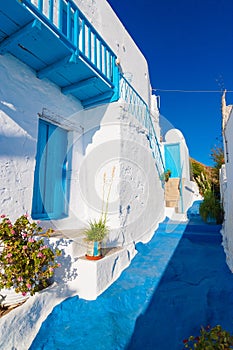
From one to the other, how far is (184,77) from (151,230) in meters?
8.06

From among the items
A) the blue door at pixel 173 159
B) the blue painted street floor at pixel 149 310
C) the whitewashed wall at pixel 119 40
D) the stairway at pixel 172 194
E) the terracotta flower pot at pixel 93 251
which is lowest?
the blue painted street floor at pixel 149 310

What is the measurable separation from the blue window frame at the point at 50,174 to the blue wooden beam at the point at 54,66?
828mm

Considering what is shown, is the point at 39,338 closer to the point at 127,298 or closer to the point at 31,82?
the point at 127,298

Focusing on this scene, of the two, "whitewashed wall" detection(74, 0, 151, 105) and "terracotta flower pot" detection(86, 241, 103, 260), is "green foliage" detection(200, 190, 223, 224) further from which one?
"whitewashed wall" detection(74, 0, 151, 105)

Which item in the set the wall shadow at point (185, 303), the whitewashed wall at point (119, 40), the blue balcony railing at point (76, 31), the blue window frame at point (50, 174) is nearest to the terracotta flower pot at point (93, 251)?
the wall shadow at point (185, 303)

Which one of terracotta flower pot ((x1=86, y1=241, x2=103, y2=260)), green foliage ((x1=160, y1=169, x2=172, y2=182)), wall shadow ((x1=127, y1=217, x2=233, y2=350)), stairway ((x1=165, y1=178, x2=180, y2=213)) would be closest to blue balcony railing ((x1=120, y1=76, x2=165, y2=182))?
green foliage ((x1=160, y1=169, x2=172, y2=182))

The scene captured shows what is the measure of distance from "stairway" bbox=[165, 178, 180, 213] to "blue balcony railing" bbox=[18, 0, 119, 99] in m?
5.59

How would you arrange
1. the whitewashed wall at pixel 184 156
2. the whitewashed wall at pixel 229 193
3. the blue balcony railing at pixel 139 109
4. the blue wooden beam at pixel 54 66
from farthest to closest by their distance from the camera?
the whitewashed wall at pixel 184 156, the blue balcony railing at pixel 139 109, the whitewashed wall at pixel 229 193, the blue wooden beam at pixel 54 66

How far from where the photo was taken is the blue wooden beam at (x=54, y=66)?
3182mm

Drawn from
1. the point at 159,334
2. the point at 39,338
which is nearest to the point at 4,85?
the point at 39,338

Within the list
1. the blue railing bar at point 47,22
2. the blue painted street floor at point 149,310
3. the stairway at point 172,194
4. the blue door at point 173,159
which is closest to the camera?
the blue painted street floor at point 149,310

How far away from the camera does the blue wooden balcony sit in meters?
2.59

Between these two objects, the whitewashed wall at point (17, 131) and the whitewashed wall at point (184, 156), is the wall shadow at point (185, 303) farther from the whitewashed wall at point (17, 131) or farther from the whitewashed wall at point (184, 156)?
the whitewashed wall at point (184, 156)

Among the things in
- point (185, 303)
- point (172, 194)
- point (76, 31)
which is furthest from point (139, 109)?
point (185, 303)
